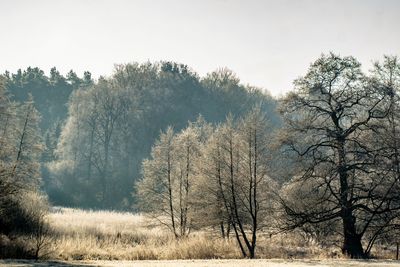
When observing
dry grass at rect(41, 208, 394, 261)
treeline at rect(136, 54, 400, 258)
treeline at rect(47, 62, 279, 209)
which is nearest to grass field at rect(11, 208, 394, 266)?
dry grass at rect(41, 208, 394, 261)

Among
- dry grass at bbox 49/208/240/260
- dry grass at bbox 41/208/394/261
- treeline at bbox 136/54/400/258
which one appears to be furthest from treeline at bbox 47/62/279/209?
treeline at bbox 136/54/400/258

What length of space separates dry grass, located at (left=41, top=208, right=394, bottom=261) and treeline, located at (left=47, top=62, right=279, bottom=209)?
1052 inches

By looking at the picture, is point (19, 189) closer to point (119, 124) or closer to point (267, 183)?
point (267, 183)

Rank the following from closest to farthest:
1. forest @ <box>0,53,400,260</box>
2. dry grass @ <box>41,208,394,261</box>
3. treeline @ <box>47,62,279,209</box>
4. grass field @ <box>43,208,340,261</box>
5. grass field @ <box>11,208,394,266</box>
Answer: grass field @ <box>11,208,394,266</box> → grass field @ <box>43,208,340,261</box> → dry grass @ <box>41,208,394,261</box> → forest @ <box>0,53,400,260</box> → treeline @ <box>47,62,279,209</box>

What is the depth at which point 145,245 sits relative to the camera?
2809 centimetres

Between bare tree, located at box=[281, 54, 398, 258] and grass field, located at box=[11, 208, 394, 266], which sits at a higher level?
bare tree, located at box=[281, 54, 398, 258]

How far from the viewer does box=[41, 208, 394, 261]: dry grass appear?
23.3m

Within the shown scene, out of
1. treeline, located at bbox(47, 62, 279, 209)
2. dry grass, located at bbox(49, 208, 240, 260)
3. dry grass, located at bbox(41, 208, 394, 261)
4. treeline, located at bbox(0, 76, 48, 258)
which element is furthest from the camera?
treeline, located at bbox(47, 62, 279, 209)

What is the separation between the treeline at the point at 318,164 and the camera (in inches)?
955

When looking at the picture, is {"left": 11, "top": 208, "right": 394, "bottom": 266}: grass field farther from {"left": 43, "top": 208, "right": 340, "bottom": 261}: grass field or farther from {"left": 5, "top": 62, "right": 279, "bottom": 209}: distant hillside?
{"left": 5, "top": 62, "right": 279, "bottom": 209}: distant hillside

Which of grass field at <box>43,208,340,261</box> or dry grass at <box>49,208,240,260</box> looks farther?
grass field at <box>43,208,340,261</box>

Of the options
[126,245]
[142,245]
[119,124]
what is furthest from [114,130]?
[142,245]

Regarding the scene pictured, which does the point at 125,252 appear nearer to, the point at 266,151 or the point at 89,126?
the point at 266,151

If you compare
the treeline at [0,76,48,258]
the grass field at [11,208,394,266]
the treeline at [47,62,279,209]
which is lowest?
the grass field at [11,208,394,266]
